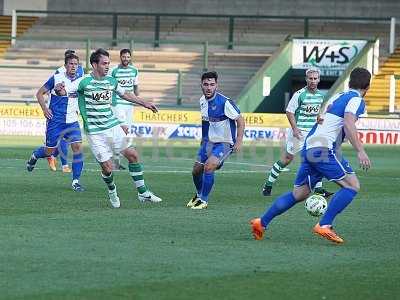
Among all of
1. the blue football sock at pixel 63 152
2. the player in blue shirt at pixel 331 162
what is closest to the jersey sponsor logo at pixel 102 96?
the player in blue shirt at pixel 331 162

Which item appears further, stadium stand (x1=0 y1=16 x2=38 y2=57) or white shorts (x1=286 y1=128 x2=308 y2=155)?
stadium stand (x1=0 y1=16 x2=38 y2=57)

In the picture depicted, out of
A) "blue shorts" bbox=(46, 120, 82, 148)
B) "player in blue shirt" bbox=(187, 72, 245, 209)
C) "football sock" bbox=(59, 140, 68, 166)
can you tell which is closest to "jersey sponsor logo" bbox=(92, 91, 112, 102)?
"player in blue shirt" bbox=(187, 72, 245, 209)

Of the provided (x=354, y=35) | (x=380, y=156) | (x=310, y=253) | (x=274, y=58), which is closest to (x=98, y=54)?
(x=310, y=253)

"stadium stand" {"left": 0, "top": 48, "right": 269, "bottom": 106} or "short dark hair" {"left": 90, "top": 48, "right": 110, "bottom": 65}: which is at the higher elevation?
"stadium stand" {"left": 0, "top": 48, "right": 269, "bottom": 106}

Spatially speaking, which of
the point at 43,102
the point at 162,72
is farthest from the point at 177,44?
the point at 43,102

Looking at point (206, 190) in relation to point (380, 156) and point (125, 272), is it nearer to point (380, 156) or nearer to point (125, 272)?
point (125, 272)

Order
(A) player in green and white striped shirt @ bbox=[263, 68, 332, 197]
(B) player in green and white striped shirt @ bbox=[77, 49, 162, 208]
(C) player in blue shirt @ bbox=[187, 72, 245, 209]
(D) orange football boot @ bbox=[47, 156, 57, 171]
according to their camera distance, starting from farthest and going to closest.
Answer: (D) orange football boot @ bbox=[47, 156, 57, 171] → (A) player in green and white striped shirt @ bbox=[263, 68, 332, 197] → (C) player in blue shirt @ bbox=[187, 72, 245, 209] → (B) player in green and white striped shirt @ bbox=[77, 49, 162, 208]

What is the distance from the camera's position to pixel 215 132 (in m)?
15.4

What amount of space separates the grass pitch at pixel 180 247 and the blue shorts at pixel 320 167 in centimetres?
62

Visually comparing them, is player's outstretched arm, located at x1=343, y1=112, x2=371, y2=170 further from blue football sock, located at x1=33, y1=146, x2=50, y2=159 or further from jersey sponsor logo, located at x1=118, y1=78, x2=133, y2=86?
jersey sponsor logo, located at x1=118, y1=78, x2=133, y2=86

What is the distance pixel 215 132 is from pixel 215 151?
0.27m

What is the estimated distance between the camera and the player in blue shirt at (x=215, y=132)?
Answer: 49.3ft

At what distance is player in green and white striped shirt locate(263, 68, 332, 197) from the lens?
1755 centimetres

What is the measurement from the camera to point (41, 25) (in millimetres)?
44469
